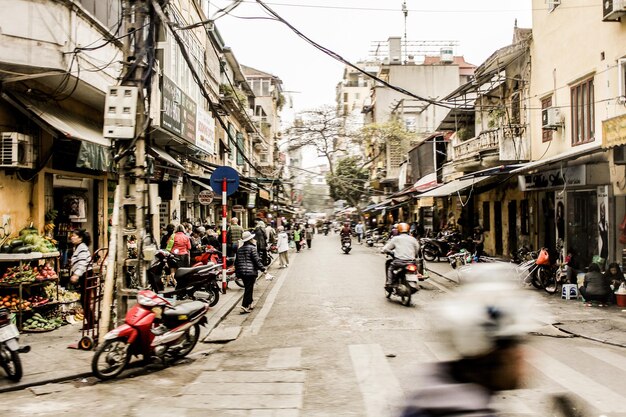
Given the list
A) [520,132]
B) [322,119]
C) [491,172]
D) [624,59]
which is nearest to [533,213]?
[520,132]

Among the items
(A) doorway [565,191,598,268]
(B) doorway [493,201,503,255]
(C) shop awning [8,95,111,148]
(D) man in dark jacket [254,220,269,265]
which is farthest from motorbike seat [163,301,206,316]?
(B) doorway [493,201,503,255]

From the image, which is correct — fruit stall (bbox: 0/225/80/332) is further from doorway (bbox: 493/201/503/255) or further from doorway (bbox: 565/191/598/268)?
doorway (bbox: 493/201/503/255)

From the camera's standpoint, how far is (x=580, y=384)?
6.61m

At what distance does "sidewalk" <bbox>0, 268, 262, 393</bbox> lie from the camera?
23.7 ft

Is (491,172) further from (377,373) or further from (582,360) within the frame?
(377,373)

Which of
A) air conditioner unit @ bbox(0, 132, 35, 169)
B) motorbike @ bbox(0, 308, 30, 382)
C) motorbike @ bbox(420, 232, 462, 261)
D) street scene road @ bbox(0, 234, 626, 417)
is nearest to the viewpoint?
street scene road @ bbox(0, 234, 626, 417)

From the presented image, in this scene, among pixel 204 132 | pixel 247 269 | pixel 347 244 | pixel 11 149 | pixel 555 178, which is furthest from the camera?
pixel 347 244

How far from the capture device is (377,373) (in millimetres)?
7148

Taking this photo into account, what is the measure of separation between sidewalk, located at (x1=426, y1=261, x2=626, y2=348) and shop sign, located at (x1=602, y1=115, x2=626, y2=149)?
3.25 m

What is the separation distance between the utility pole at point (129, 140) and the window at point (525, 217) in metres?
15.8

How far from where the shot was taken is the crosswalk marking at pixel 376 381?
19.2ft

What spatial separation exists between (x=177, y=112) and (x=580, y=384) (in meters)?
13.7

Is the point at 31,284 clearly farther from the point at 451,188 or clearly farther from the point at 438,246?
the point at 438,246

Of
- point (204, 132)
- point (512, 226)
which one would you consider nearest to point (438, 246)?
point (512, 226)
